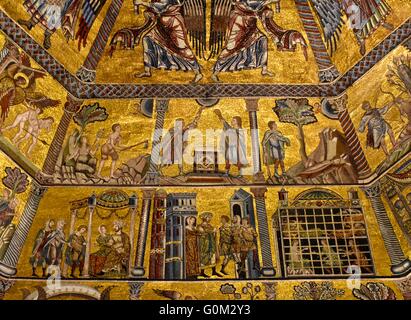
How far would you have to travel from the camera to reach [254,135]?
39.3ft

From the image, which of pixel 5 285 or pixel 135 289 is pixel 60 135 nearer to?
pixel 5 285

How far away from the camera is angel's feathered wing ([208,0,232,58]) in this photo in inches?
478

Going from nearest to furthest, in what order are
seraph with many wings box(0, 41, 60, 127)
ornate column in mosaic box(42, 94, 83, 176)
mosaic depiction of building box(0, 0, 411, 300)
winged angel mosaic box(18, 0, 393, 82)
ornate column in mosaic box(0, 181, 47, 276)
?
1. ornate column in mosaic box(0, 181, 47, 276)
2. mosaic depiction of building box(0, 0, 411, 300)
3. seraph with many wings box(0, 41, 60, 127)
4. ornate column in mosaic box(42, 94, 83, 176)
5. winged angel mosaic box(18, 0, 393, 82)

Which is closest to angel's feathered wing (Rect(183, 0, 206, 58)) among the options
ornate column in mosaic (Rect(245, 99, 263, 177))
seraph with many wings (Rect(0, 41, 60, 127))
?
ornate column in mosaic (Rect(245, 99, 263, 177))

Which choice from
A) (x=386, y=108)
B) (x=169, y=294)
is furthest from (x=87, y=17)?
(x=386, y=108)

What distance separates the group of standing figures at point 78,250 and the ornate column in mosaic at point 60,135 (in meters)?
1.14

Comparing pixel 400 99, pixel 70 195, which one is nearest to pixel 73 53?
pixel 70 195

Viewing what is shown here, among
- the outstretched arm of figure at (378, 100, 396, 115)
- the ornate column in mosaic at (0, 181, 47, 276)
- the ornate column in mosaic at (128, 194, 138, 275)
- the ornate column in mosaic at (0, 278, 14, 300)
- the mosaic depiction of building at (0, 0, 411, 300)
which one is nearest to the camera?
the ornate column in mosaic at (0, 278, 14, 300)

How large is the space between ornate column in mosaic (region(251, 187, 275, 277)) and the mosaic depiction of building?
3 centimetres

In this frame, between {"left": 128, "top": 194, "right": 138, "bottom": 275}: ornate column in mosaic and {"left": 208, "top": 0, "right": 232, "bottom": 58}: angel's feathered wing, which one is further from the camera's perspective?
{"left": 208, "top": 0, "right": 232, "bottom": 58}: angel's feathered wing

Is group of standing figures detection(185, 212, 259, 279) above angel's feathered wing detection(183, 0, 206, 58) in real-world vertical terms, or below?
below

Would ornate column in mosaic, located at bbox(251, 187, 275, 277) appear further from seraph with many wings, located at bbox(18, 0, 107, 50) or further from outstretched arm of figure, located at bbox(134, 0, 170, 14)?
seraph with many wings, located at bbox(18, 0, 107, 50)

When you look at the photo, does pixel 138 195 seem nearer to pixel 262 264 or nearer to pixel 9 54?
pixel 262 264

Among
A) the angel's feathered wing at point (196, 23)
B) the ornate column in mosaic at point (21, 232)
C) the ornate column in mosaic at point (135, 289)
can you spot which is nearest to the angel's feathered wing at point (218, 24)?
the angel's feathered wing at point (196, 23)
